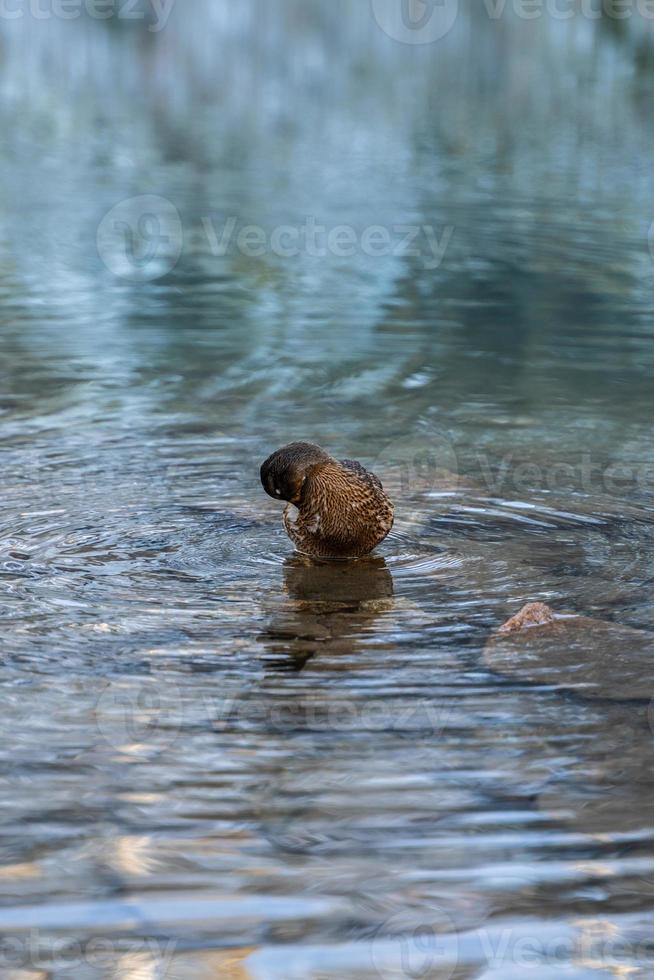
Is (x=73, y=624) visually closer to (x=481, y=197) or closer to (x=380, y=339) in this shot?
(x=380, y=339)

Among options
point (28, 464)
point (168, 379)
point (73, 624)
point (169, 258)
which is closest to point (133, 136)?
point (169, 258)

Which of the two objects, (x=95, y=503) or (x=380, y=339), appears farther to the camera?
(x=380, y=339)

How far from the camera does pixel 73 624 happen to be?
6.39m

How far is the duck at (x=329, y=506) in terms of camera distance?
23.8ft

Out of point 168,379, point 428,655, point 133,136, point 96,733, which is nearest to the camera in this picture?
point 96,733

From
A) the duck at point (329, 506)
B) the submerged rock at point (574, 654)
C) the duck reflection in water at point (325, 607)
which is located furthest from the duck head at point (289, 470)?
the submerged rock at point (574, 654)

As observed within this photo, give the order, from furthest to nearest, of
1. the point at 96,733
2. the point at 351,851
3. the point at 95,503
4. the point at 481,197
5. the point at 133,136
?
the point at 133,136 < the point at 481,197 < the point at 95,503 < the point at 96,733 < the point at 351,851

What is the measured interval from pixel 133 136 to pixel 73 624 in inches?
818

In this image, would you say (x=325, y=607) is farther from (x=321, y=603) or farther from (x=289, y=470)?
(x=289, y=470)

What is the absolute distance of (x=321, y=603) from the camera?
6.97 m

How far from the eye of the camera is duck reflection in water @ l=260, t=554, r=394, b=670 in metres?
6.32

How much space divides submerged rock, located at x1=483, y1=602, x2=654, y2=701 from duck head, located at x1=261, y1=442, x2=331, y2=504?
4.76 ft

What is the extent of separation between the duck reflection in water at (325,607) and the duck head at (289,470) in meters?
0.43

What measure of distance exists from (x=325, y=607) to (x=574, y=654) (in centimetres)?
134
